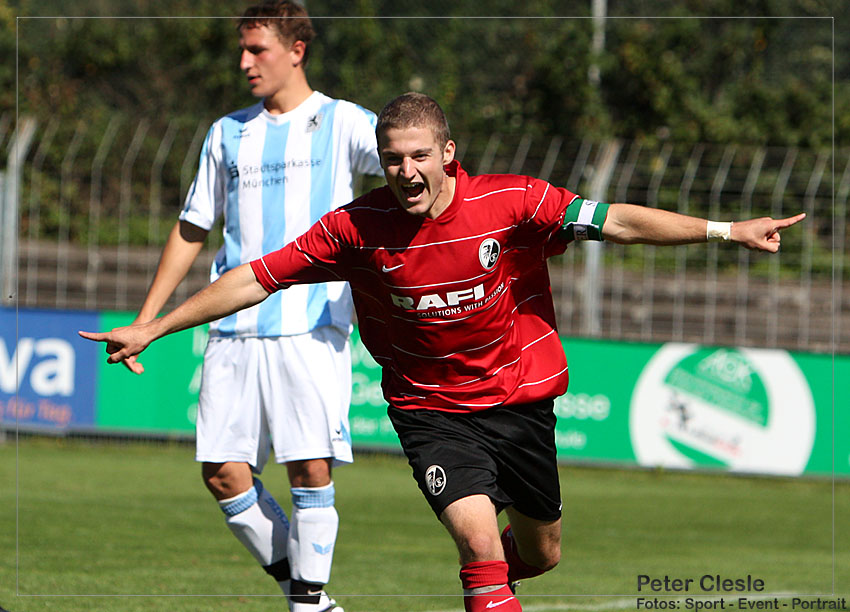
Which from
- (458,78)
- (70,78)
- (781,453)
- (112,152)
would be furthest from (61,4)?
(781,453)

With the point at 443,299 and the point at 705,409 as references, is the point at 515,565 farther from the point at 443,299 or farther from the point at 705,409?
the point at 705,409

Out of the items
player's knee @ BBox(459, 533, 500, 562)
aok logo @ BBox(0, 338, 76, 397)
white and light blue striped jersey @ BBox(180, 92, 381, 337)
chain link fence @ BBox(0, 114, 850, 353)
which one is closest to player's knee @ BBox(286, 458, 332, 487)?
white and light blue striped jersey @ BBox(180, 92, 381, 337)

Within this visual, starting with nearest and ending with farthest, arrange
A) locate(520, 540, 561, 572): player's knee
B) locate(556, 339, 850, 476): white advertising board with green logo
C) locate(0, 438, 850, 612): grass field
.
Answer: locate(520, 540, 561, 572): player's knee, locate(0, 438, 850, 612): grass field, locate(556, 339, 850, 476): white advertising board with green logo

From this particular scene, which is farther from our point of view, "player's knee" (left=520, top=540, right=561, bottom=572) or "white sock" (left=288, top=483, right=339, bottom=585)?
"white sock" (left=288, top=483, right=339, bottom=585)

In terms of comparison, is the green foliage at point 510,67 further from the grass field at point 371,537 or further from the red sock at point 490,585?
the red sock at point 490,585

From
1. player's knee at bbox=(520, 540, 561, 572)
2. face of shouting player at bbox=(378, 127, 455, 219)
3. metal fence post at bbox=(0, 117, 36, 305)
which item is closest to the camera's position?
face of shouting player at bbox=(378, 127, 455, 219)

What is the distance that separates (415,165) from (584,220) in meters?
0.63

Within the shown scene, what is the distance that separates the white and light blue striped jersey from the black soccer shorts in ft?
2.54

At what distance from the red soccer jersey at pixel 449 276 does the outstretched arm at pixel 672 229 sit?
20 cm

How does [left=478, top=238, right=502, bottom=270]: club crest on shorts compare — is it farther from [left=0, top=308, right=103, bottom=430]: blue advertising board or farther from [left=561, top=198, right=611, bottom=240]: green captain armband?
[left=0, top=308, right=103, bottom=430]: blue advertising board

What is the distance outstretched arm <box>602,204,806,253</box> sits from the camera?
4086 mm

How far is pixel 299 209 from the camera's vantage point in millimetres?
5184

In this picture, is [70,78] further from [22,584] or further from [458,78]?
[22,584]

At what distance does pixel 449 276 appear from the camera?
14.0 ft
